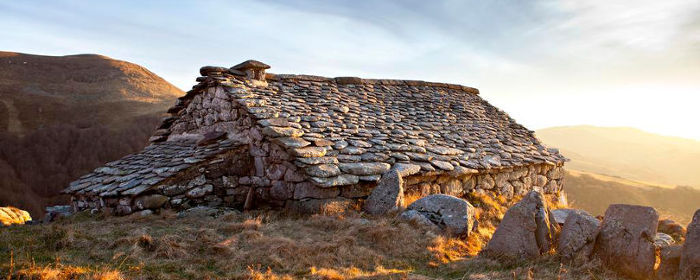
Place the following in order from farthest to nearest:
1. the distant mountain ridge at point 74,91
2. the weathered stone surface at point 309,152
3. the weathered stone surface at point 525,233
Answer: the distant mountain ridge at point 74,91, the weathered stone surface at point 309,152, the weathered stone surface at point 525,233

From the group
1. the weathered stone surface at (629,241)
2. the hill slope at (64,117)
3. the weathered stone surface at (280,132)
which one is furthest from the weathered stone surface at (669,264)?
the hill slope at (64,117)

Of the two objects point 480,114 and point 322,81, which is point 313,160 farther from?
point 480,114

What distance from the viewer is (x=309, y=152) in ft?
25.4

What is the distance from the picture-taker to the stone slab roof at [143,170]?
7.59 m

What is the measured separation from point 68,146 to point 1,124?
18.8ft

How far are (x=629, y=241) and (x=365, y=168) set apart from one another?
4533 mm

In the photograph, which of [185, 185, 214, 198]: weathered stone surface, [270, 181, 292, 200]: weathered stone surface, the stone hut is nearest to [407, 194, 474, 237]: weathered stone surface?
the stone hut

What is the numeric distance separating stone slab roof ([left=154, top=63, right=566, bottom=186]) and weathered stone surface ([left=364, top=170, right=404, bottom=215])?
17.2 inches

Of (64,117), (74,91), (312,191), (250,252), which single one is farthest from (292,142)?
(74,91)

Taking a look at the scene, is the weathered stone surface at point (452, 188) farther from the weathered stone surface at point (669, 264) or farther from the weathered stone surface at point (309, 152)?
the weathered stone surface at point (669, 264)

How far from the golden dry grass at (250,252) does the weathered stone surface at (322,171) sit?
855 mm

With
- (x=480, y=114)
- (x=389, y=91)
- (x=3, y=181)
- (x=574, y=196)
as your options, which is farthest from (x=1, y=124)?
(x=574, y=196)

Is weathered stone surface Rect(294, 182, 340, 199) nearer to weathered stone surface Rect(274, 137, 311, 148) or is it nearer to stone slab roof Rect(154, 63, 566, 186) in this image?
stone slab roof Rect(154, 63, 566, 186)

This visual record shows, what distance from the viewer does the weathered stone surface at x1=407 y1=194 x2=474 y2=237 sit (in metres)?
6.41
